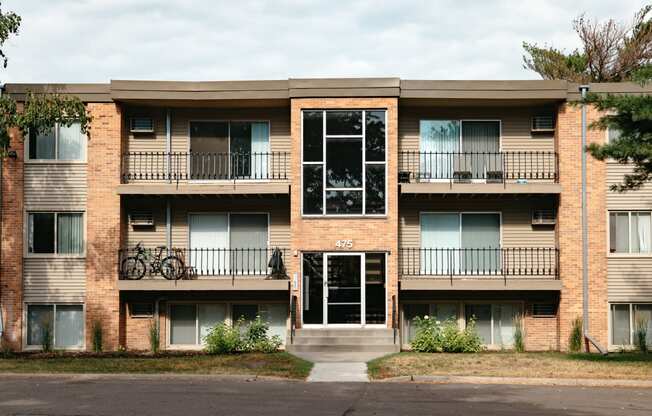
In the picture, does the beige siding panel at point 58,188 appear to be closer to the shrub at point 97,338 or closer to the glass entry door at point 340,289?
the shrub at point 97,338

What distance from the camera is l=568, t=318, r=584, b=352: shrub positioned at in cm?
2422

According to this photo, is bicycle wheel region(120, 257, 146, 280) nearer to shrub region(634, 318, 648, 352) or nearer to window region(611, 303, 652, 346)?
window region(611, 303, 652, 346)

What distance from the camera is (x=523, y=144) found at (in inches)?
1009

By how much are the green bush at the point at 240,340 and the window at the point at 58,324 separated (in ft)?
12.7

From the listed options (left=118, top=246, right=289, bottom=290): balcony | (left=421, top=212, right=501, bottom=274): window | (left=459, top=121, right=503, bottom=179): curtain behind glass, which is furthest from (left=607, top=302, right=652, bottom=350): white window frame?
(left=118, top=246, right=289, bottom=290): balcony

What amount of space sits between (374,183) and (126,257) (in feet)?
24.9

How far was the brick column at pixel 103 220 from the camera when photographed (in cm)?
2466

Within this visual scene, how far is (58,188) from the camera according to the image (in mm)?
25000

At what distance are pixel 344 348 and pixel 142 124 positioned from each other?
9.05 metres

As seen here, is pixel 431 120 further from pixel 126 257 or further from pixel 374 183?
pixel 126 257

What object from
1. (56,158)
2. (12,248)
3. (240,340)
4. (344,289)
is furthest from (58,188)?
(344,289)

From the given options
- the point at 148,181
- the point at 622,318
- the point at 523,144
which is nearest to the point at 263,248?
the point at 148,181

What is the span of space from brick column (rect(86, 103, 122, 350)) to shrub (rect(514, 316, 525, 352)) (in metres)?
11.5

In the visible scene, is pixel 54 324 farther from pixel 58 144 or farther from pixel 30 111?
pixel 30 111
